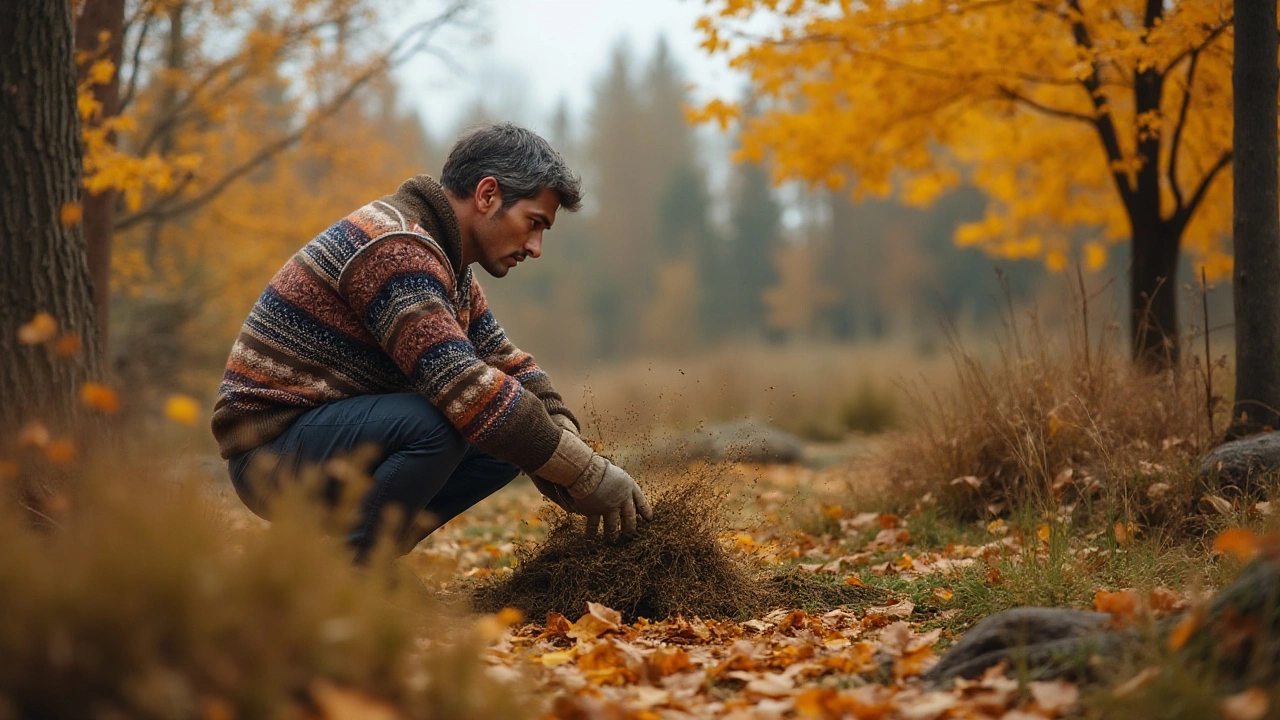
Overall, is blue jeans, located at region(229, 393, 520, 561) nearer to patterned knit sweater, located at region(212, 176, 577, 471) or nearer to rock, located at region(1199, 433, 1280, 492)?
patterned knit sweater, located at region(212, 176, 577, 471)

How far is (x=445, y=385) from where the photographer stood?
2691 mm

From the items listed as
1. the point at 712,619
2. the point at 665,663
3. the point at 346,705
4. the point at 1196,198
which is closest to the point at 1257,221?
the point at 1196,198

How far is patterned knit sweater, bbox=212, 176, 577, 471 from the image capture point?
2.70 meters

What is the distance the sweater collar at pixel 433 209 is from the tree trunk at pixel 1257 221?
2.98 metres

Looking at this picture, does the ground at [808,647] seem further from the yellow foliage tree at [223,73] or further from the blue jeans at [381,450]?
the yellow foliage tree at [223,73]

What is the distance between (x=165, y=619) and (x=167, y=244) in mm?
12366

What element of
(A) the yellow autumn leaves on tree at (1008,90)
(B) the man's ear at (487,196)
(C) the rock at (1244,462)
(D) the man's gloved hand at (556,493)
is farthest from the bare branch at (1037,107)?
(D) the man's gloved hand at (556,493)

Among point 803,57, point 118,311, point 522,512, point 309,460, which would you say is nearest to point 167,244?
point 118,311

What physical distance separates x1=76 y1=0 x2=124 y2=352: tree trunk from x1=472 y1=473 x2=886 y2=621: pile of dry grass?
3.25m

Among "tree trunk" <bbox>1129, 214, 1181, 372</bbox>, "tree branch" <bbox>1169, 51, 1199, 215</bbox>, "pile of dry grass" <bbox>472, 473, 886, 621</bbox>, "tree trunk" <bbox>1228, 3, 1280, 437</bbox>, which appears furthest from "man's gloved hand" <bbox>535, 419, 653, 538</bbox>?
"tree trunk" <bbox>1129, 214, 1181, 372</bbox>

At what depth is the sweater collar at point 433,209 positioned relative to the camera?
3029 millimetres

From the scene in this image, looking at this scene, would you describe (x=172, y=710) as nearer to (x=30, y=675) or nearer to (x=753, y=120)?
(x=30, y=675)

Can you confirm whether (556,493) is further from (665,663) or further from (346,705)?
(346,705)

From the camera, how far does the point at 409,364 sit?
2732 mm
